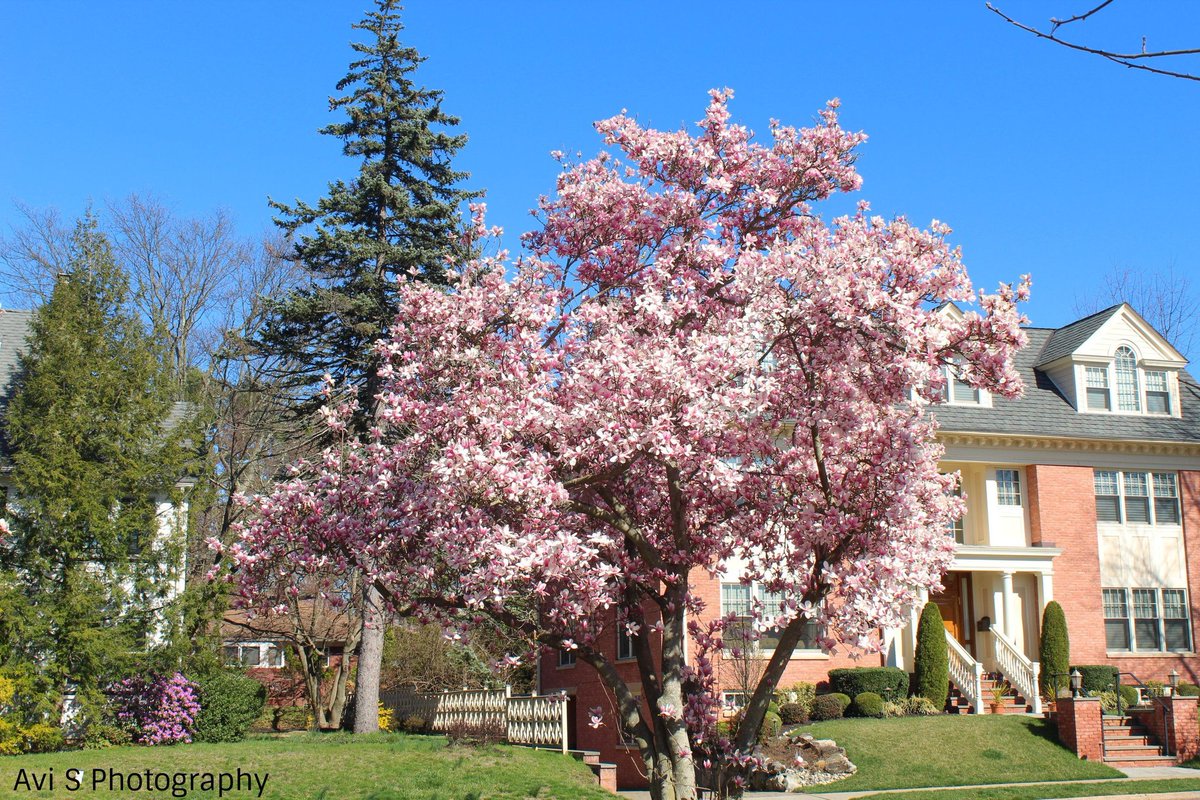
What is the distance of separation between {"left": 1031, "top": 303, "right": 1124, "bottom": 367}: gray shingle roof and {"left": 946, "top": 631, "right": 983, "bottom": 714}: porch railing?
8.57 m

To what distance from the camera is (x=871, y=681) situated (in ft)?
75.5

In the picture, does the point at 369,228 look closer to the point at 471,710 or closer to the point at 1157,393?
the point at 471,710

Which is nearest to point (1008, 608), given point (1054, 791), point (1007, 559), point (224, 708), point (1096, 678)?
point (1007, 559)

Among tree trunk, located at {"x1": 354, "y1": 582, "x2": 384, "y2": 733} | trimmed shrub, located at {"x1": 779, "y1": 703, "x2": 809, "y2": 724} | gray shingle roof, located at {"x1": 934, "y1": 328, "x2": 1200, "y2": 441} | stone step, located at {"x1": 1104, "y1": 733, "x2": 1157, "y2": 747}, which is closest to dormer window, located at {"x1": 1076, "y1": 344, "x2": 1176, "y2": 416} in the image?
gray shingle roof, located at {"x1": 934, "y1": 328, "x2": 1200, "y2": 441}

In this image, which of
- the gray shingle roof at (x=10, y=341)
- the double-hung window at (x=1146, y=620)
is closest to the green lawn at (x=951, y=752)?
the double-hung window at (x=1146, y=620)

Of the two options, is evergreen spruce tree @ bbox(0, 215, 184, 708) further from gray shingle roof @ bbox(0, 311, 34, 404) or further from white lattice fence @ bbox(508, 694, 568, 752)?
white lattice fence @ bbox(508, 694, 568, 752)

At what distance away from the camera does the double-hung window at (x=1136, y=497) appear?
2727cm

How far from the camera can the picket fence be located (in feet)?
69.5

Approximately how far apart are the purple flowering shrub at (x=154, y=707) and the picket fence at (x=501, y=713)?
5.05 m

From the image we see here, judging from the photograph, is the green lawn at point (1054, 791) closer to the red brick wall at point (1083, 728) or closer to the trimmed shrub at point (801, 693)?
the red brick wall at point (1083, 728)

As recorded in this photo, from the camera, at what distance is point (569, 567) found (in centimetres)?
809

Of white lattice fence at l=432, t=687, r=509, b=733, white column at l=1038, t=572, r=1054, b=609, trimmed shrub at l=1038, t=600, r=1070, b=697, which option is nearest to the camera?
white lattice fence at l=432, t=687, r=509, b=733

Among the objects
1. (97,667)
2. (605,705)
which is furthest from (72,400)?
(605,705)

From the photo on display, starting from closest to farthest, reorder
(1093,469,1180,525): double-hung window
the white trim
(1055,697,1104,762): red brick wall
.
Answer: (1055,697,1104,762): red brick wall < the white trim < (1093,469,1180,525): double-hung window
